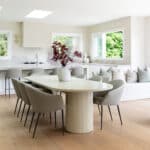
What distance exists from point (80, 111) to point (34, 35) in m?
5.39

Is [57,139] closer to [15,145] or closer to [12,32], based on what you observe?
[15,145]

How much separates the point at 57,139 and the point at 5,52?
577 centimetres

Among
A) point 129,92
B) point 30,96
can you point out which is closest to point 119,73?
point 129,92

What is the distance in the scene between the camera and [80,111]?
3.74 m

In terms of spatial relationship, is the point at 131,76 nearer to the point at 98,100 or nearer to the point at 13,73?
the point at 98,100

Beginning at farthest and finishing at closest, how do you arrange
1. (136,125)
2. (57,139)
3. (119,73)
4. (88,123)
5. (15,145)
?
(119,73) → (136,125) → (88,123) → (57,139) → (15,145)

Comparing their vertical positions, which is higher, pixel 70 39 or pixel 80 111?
pixel 70 39

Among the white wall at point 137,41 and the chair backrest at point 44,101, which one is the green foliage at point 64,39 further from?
the chair backrest at point 44,101

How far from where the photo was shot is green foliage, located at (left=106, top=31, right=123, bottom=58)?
827cm

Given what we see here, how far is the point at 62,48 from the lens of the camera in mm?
4293

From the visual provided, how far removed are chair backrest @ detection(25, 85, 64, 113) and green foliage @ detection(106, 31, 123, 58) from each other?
16.4 ft

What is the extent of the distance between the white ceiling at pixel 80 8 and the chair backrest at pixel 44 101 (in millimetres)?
2611

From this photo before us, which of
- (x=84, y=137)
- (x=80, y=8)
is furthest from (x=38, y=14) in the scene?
(x=84, y=137)

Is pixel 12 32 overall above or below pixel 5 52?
above
